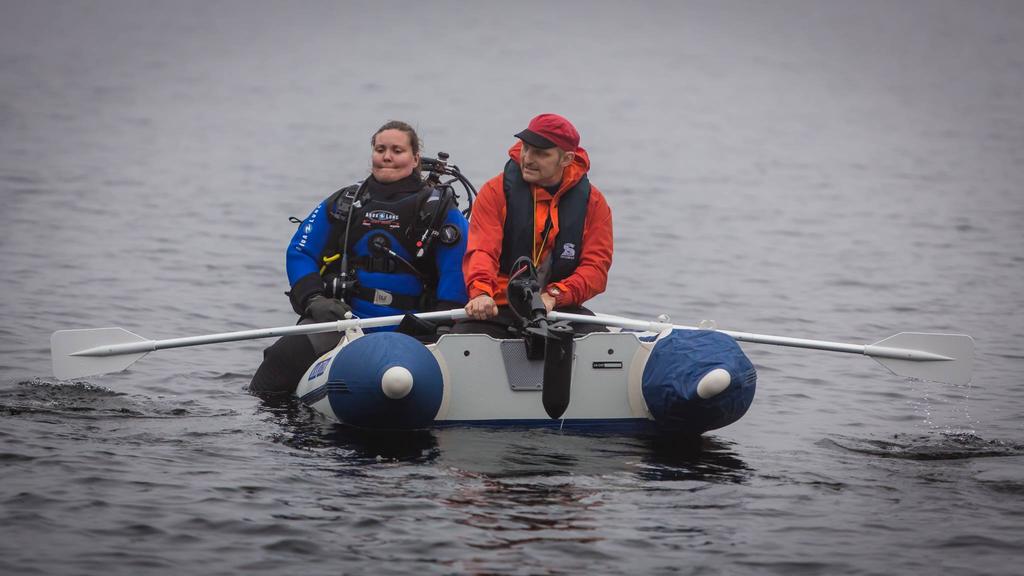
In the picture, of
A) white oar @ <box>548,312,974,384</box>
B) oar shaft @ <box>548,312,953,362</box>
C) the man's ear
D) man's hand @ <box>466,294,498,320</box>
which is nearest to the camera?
man's hand @ <box>466,294,498,320</box>

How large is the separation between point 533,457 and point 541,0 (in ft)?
194

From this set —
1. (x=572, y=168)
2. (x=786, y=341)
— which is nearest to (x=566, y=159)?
(x=572, y=168)

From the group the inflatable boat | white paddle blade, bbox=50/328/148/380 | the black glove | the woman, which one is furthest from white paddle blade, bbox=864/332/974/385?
white paddle blade, bbox=50/328/148/380

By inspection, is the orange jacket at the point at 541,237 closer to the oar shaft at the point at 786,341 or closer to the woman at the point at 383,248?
the oar shaft at the point at 786,341

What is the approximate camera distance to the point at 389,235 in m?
8.66

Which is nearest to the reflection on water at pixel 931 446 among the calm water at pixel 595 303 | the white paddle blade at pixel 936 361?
the calm water at pixel 595 303

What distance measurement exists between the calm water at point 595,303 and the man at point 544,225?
2.75 ft

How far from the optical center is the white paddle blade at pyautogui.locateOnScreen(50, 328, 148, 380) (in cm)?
855

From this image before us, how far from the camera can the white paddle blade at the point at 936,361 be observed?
8.48m

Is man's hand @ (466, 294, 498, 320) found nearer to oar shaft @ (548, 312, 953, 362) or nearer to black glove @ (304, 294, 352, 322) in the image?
oar shaft @ (548, 312, 953, 362)

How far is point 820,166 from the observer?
95.3ft

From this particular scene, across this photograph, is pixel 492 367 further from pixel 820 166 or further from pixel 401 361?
pixel 820 166

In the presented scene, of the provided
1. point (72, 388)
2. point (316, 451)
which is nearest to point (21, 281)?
point (72, 388)

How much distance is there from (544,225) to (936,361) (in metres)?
2.31
